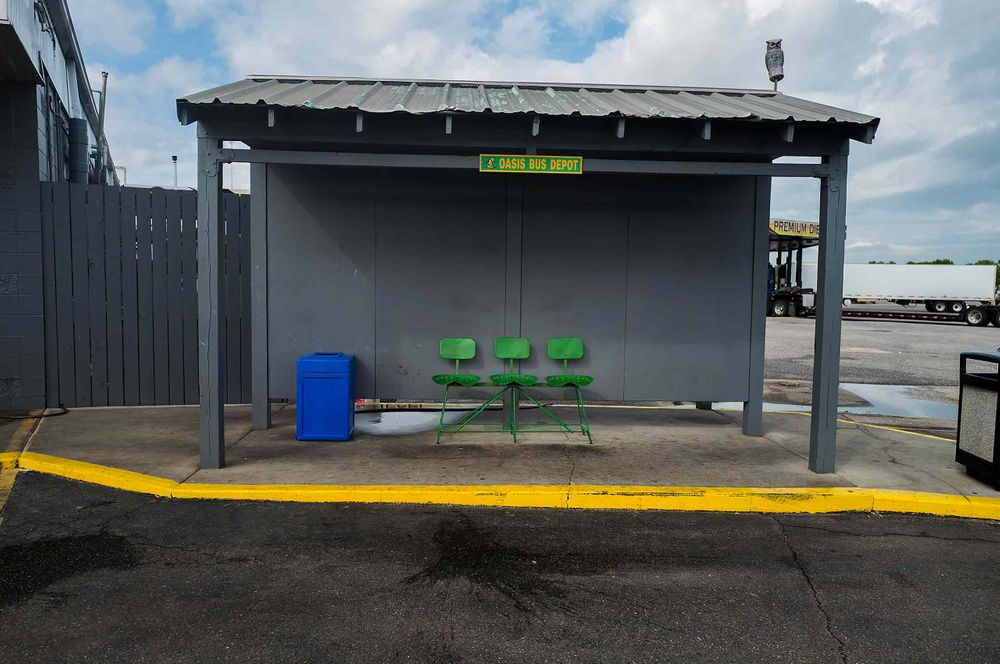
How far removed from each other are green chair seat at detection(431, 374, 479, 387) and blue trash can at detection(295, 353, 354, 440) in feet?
3.05

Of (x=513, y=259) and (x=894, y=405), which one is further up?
(x=513, y=259)

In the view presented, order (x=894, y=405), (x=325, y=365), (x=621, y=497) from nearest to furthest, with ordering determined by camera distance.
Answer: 1. (x=621, y=497)
2. (x=325, y=365)
3. (x=894, y=405)

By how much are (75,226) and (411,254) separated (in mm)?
4388

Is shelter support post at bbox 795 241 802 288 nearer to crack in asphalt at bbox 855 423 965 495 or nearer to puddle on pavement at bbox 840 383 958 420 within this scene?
puddle on pavement at bbox 840 383 958 420

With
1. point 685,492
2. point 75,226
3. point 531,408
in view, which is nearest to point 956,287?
point 531,408

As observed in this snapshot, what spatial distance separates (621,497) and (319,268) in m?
4.24

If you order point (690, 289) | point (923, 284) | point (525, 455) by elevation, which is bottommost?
point (525, 455)

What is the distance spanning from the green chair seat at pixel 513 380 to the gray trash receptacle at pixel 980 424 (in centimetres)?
392

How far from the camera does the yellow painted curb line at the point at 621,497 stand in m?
5.12

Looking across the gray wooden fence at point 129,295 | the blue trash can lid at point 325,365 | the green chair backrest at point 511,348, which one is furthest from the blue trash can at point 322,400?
the gray wooden fence at point 129,295

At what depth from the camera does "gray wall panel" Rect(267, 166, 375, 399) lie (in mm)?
7312

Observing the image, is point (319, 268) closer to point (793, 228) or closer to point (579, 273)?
point (579, 273)

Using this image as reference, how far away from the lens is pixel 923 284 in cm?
3300

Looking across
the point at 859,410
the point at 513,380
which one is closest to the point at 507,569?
the point at 513,380
